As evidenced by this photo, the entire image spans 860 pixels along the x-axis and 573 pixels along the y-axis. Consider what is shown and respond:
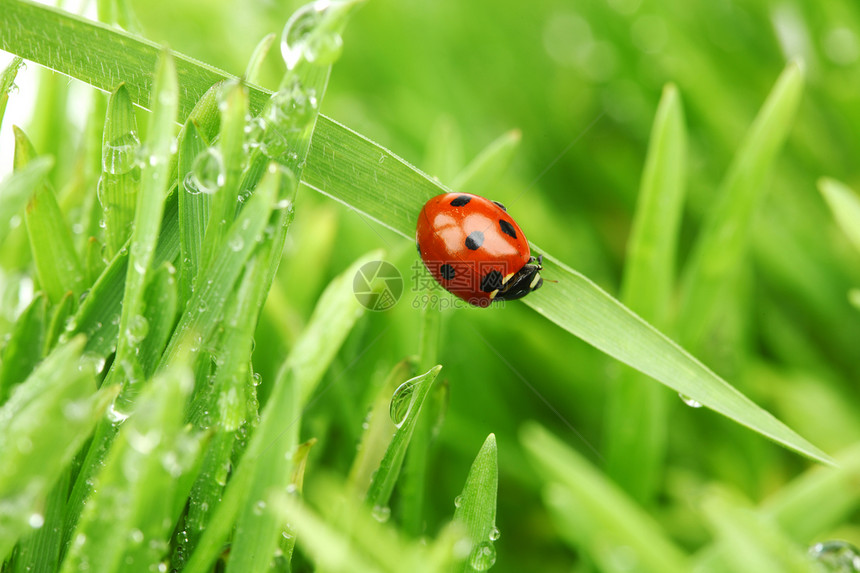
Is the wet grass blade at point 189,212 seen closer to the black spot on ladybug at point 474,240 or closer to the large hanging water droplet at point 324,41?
the large hanging water droplet at point 324,41

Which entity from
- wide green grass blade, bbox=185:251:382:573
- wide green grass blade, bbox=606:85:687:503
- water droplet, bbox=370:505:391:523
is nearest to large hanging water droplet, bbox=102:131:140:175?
wide green grass blade, bbox=185:251:382:573

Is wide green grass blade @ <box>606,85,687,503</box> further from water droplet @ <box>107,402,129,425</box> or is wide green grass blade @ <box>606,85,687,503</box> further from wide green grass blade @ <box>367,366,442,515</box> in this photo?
water droplet @ <box>107,402,129,425</box>

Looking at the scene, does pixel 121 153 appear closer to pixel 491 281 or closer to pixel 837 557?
pixel 491 281

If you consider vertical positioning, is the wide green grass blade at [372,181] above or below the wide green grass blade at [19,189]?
above

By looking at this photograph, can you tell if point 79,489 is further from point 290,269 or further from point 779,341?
point 779,341

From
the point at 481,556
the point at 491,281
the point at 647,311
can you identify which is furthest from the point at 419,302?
the point at 481,556

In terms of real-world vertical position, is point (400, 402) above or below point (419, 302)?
below

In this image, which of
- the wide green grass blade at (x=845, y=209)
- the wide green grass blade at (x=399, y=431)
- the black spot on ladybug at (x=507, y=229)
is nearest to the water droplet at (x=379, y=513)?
Result: the wide green grass blade at (x=399, y=431)

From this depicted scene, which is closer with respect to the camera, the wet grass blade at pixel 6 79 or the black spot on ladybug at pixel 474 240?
the wet grass blade at pixel 6 79
